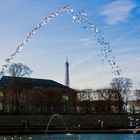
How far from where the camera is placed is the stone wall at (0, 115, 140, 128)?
281ft

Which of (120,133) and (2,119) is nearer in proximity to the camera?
(120,133)

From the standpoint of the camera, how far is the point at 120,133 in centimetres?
4947

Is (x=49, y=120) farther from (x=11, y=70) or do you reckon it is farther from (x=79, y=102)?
(x=79, y=102)

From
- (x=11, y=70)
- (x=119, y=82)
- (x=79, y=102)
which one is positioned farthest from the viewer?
(x=79, y=102)

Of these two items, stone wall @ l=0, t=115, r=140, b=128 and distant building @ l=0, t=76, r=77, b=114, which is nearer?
stone wall @ l=0, t=115, r=140, b=128

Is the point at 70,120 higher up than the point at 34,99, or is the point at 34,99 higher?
the point at 34,99

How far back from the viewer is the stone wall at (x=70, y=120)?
85.6 m

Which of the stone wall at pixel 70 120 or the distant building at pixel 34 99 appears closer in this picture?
the stone wall at pixel 70 120

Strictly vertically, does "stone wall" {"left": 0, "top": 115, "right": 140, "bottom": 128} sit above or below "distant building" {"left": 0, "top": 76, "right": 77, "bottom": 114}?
below

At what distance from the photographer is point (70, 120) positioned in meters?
89.4

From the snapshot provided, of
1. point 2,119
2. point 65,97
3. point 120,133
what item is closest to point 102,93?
point 65,97

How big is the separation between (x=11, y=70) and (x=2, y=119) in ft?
38.4

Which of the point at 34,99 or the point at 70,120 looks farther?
the point at 34,99

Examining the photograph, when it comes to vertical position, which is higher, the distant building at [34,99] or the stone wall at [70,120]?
the distant building at [34,99]
